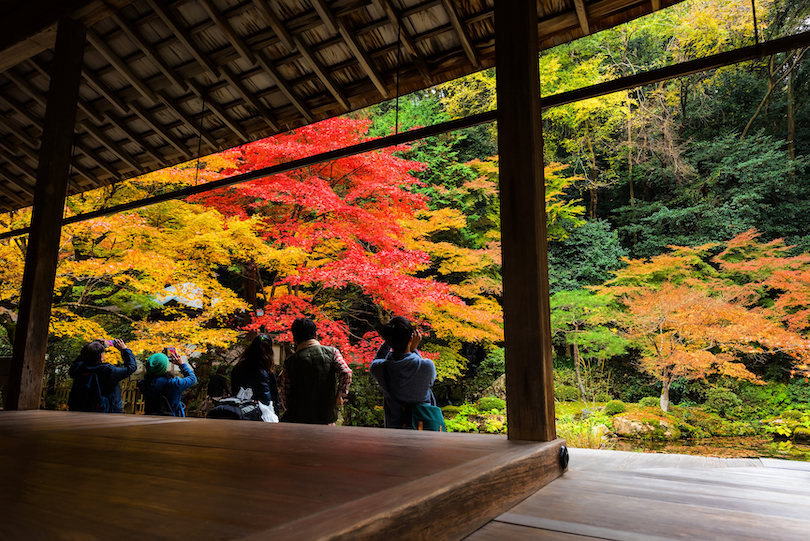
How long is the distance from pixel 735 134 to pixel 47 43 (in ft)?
33.2

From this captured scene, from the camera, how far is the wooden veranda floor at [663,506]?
771mm

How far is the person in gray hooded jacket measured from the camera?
2.07 metres

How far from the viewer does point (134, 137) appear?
3223mm

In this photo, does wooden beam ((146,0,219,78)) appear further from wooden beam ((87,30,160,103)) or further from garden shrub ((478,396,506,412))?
garden shrub ((478,396,506,412))

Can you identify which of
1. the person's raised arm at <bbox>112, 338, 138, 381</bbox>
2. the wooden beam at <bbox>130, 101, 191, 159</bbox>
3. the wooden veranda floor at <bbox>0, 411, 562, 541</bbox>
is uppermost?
the wooden beam at <bbox>130, 101, 191, 159</bbox>

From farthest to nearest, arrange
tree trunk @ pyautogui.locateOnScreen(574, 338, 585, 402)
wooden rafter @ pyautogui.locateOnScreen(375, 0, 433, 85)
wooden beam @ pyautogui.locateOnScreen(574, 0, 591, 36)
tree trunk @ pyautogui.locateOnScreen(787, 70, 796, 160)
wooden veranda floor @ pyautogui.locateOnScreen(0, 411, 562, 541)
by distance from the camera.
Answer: tree trunk @ pyautogui.locateOnScreen(787, 70, 796, 160), tree trunk @ pyautogui.locateOnScreen(574, 338, 585, 402), wooden rafter @ pyautogui.locateOnScreen(375, 0, 433, 85), wooden beam @ pyautogui.locateOnScreen(574, 0, 591, 36), wooden veranda floor @ pyautogui.locateOnScreen(0, 411, 562, 541)

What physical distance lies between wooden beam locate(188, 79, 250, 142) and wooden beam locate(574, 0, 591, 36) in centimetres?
214

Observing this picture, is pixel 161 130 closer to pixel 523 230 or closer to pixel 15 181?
pixel 15 181

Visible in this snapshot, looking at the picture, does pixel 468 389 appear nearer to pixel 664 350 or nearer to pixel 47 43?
pixel 664 350

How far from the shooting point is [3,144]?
345 cm

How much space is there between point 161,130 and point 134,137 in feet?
0.83

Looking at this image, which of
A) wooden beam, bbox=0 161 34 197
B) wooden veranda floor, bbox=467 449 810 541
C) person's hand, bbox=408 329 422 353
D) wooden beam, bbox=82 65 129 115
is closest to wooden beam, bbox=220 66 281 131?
wooden beam, bbox=82 65 129 115

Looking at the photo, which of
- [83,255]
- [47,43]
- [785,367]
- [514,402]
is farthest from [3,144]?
[785,367]

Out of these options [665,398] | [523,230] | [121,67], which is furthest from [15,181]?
[665,398]
